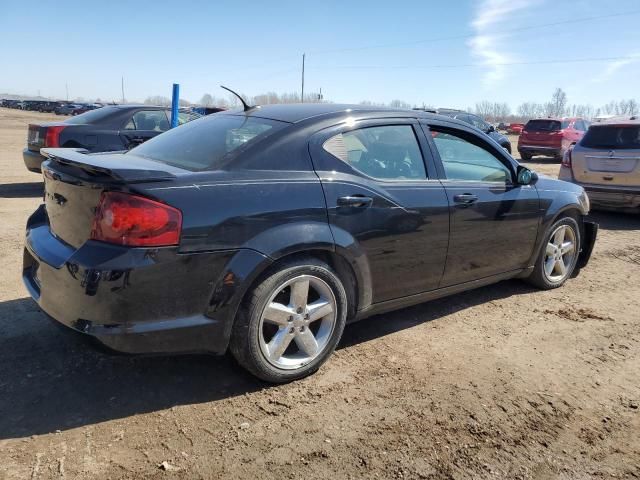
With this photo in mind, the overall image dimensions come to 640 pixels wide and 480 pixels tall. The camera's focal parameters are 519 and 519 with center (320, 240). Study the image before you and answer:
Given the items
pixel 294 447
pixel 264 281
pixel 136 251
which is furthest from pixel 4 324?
pixel 294 447

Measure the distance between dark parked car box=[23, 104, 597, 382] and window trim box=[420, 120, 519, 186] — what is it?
0.01 metres

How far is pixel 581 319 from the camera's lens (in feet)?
13.9

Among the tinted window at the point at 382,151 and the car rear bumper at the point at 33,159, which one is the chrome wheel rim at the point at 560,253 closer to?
the tinted window at the point at 382,151

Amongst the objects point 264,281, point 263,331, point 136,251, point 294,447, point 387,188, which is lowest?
point 294,447

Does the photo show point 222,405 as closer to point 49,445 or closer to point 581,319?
point 49,445

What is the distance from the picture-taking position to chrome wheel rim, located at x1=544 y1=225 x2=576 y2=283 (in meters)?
4.84

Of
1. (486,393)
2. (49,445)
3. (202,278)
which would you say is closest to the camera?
(49,445)

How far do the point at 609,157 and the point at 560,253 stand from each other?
4.16m

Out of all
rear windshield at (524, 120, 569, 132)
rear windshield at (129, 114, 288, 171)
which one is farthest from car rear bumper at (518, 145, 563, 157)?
rear windshield at (129, 114, 288, 171)

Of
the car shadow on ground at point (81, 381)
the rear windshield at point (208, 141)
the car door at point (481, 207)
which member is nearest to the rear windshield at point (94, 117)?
the rear windshield at point (208, 141)

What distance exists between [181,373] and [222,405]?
1.45 feet

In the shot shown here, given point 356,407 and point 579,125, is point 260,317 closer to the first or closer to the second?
point 356,407

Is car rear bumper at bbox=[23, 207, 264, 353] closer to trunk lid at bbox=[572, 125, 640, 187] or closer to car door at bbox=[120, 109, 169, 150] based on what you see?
car door at bbox=[120, 109, 169, 150]

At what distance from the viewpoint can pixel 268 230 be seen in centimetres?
281
